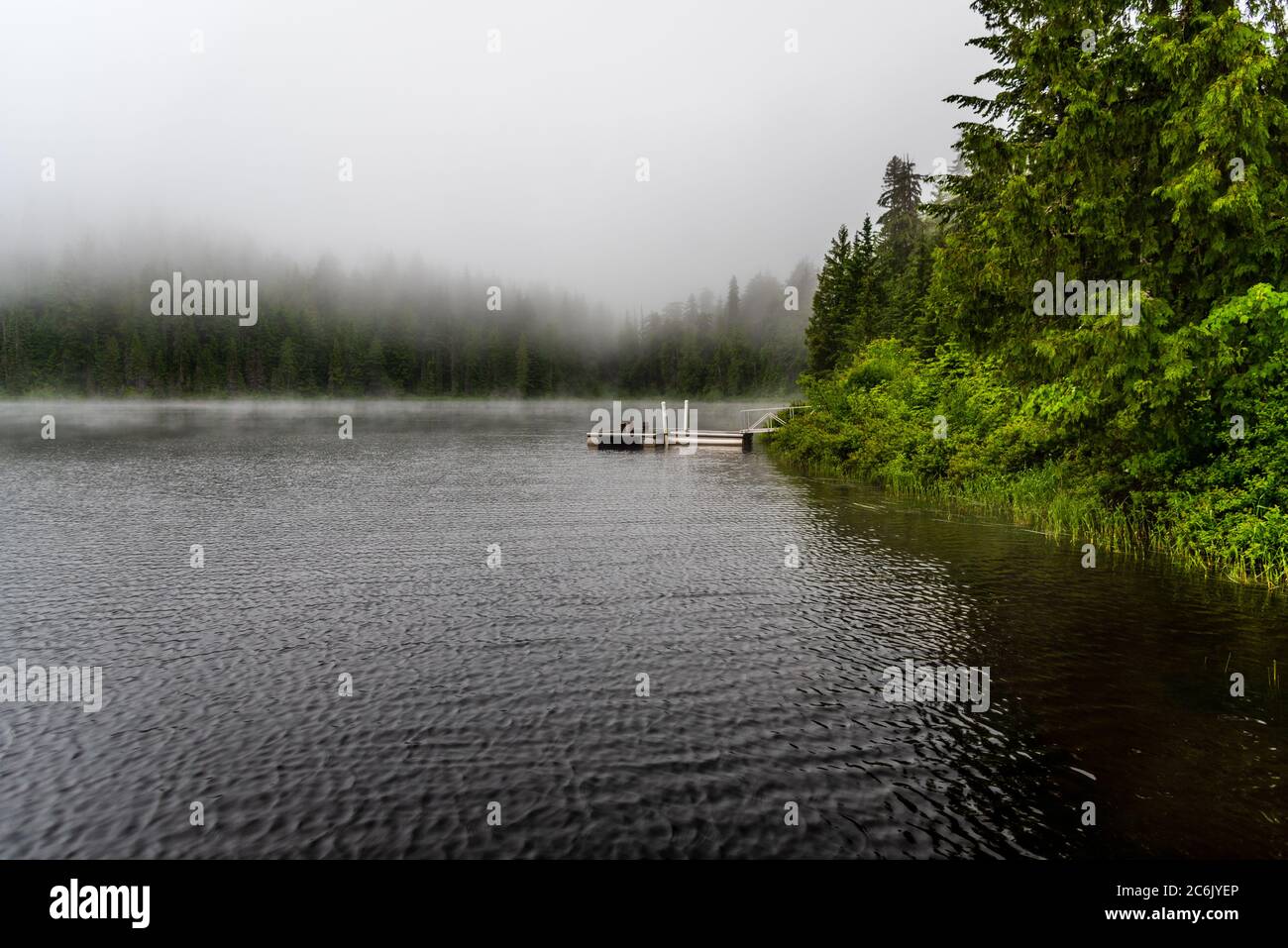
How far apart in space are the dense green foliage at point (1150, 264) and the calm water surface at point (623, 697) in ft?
8.20

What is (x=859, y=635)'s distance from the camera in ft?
48.6

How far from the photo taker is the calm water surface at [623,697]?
26.7ft

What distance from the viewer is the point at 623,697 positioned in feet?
38.7

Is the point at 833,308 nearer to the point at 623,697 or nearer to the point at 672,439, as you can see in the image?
the point at 672,439

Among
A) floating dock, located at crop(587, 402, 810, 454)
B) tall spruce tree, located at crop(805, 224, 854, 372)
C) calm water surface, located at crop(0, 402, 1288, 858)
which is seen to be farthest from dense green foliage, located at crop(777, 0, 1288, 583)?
tall spruce tree, located at crop(805, 224, 854, 372)

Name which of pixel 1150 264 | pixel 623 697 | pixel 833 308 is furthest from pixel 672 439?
pixel 623 697

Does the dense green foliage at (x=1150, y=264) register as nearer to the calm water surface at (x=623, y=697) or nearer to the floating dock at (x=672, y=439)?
the calm water surface at (x=623, y=697)

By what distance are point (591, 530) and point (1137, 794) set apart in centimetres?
1937

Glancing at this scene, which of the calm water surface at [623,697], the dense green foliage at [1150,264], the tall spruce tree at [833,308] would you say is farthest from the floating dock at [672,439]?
the dense green foliage at [1150,264]

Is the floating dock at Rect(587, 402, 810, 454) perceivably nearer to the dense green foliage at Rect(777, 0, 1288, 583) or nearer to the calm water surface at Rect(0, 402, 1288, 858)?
the calm water surface at Rect(0, 402, 1288, 858)

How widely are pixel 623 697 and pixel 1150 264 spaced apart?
1850 cm

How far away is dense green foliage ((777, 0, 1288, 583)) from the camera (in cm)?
1703
